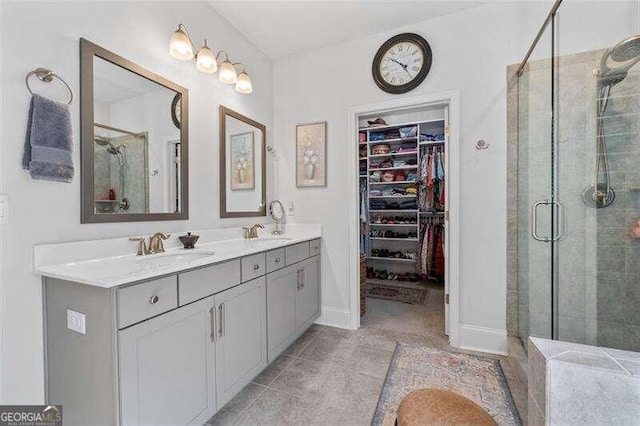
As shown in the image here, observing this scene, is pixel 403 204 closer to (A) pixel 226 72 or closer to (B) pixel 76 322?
(A) pixel 226 72

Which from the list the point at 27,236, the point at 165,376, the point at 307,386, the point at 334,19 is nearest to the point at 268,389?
the point at 307,386

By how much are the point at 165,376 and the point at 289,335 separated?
1085 mm

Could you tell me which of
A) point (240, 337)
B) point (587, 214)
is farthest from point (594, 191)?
point (240, 337)

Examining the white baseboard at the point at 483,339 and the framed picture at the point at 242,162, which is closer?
the white baseboard at the point at 483,339

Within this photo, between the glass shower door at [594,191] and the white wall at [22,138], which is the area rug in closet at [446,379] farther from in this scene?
the white wall at [22,138]

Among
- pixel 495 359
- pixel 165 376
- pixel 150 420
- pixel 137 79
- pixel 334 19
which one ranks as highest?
pixel 334 19

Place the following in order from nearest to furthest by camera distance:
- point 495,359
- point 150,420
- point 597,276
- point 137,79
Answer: point 150,420, point 137,79, point 597,276, point 495,359

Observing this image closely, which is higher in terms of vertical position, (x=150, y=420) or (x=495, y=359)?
(x=150, y=420)

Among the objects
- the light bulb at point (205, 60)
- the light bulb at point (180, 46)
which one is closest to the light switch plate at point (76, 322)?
the light bulb at point (180, 46)

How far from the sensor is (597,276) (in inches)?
71.9

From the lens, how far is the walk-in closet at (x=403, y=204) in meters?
3.86

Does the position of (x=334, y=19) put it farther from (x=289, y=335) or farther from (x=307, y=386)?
(x=307, y=386)

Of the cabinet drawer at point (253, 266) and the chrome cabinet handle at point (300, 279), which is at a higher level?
the cabinet drawer at point (253, 266)

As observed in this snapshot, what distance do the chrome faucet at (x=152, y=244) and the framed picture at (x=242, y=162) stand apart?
2.61ft
